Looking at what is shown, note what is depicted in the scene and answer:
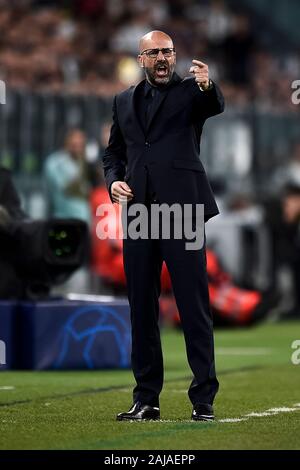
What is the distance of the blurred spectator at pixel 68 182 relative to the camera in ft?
51.2

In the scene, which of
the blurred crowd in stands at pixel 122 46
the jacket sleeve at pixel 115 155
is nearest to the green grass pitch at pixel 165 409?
the jacket sleeve at pixel 115 155

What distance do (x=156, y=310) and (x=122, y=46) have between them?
14.9m

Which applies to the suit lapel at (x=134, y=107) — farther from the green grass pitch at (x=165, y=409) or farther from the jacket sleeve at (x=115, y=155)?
the green grass pitch at (x=165, y=409)

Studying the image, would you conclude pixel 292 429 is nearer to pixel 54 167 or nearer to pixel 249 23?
pixel 54 167

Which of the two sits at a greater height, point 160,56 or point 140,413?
point 160,56

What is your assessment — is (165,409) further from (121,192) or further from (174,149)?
(174,149)

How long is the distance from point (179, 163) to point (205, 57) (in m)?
16.5

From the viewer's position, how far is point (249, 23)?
26078mm

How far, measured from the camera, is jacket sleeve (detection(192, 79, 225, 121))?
7234 mm

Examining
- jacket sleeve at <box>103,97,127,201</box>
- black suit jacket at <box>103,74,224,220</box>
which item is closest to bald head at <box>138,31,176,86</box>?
black suit jacket at <box>103,74,224,220</box>

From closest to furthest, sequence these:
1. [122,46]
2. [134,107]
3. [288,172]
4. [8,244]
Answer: [134,107] < [8,244] < [288,172] < [122,46]

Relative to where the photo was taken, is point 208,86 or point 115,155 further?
point 115,155

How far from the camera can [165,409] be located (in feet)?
26.7

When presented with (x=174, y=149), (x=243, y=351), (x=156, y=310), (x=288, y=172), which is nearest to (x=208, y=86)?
(x=174, y=149)
